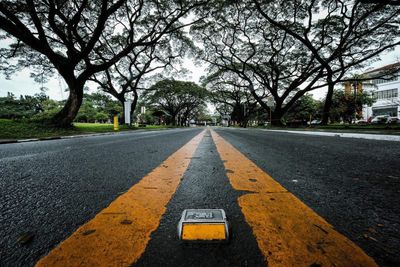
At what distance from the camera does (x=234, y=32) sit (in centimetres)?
1656

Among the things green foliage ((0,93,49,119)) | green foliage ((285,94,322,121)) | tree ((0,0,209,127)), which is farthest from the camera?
green foliage ((285,94,322,121))

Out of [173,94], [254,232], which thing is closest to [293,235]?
[254,232]

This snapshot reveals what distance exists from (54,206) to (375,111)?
50.6 meters

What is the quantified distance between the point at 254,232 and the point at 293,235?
0.11 metres

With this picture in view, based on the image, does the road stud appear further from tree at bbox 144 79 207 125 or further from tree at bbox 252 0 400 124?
tree at bbox 144 79 207 125

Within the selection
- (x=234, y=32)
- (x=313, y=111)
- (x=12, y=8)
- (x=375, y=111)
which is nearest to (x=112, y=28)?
(x=12, y=8)

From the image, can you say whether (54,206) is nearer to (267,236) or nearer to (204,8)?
(267,236)

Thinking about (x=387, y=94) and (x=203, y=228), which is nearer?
(x=203, y=228)

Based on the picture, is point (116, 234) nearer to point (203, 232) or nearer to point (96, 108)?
point (203, 232)

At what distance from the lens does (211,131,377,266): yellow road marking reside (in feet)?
1.47

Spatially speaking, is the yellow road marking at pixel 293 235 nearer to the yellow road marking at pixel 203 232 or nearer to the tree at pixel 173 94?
the yellow road marking at pixel 203 232

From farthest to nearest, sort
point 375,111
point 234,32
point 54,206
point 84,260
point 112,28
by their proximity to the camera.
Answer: point 375,111, point 234,32, point 112,28, point 54,206, point 84,260

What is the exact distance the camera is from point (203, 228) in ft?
1.75

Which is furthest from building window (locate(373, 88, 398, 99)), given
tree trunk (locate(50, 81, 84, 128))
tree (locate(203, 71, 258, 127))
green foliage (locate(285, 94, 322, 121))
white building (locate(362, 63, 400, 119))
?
tree trunk (locate(50, 81, 84, 128))
